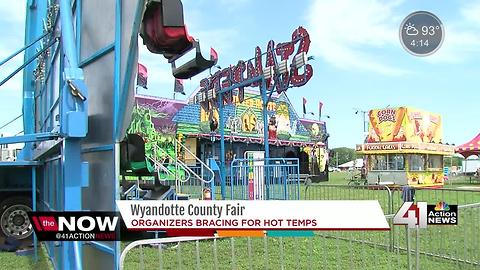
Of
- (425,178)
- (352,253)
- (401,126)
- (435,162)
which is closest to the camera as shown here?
(352,253)

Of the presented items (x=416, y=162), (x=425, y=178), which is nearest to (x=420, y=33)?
(x=416, y=162)

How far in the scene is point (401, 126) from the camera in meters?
29.6

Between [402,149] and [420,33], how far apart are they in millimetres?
25309

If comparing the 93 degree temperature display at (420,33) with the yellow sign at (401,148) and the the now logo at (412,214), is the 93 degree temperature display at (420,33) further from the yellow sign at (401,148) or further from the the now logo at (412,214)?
the yellow sign at (401,148)

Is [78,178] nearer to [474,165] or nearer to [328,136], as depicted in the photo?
[328,136]

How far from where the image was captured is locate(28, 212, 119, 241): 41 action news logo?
328cm

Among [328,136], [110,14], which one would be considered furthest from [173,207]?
[328,136]

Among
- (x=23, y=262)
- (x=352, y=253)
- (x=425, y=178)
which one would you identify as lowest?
(x=23, y=262)

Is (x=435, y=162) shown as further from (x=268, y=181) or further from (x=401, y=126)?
(x=268, y=181)

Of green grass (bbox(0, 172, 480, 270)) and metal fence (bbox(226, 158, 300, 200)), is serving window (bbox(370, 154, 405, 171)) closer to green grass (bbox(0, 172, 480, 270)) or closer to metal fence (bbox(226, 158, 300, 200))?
metal fence (bbox(226, 158, 300, 200))

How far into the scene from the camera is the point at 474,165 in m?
52.8

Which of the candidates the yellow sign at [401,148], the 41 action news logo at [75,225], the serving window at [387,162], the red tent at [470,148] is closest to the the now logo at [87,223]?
the 41 action news logo at [75,225]

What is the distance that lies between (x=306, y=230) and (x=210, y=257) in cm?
242

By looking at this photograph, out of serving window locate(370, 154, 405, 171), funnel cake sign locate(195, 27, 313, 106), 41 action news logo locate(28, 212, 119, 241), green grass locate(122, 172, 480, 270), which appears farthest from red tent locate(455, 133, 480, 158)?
41 action news logo locate(28, 212, 119, 241)
